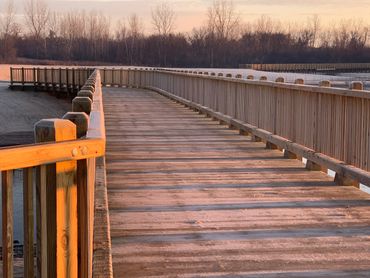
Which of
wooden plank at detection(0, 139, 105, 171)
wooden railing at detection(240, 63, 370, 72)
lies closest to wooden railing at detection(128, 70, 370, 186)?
wooden plank at detection(0, 139, 105, 171)

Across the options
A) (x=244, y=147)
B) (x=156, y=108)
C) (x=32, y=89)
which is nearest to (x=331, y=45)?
(x=32, y=89)

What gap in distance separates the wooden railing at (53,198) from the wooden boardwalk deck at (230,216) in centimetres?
228

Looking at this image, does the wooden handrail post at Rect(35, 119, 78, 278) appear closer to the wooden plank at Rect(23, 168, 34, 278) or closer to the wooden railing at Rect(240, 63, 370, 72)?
the wooden plank at Rect(23, 168, 34, 278)

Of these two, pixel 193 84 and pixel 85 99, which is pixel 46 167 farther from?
pixel 193 84

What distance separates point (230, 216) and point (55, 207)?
436 centimetres

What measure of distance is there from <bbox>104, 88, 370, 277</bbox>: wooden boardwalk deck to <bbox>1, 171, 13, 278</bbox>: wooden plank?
2655 millimetres

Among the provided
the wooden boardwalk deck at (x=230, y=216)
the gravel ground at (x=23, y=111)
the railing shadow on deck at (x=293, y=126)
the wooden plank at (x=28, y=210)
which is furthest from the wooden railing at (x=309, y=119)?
the gravel ground at (x=23, y=111)

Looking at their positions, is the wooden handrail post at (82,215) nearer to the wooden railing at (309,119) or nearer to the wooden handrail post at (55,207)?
the wooden handrail post at (55,207)

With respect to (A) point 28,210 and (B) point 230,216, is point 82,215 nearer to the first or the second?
(A) point 28,210

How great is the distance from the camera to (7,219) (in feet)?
9.96

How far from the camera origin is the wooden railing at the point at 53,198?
3.05m

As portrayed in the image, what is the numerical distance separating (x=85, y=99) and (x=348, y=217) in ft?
10.1

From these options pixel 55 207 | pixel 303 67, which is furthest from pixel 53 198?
pixel 303 67

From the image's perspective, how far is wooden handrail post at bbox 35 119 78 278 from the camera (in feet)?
10.7
